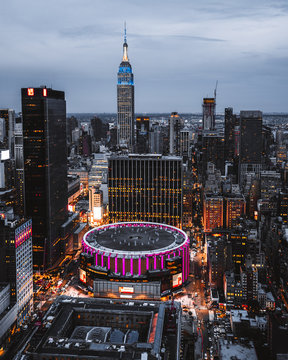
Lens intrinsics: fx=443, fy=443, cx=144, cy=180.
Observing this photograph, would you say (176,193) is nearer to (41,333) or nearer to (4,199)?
→ (4,199)

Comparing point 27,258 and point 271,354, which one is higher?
point 27,258

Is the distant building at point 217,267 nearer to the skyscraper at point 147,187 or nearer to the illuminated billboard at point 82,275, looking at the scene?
the illuminated billboard at point 82,275

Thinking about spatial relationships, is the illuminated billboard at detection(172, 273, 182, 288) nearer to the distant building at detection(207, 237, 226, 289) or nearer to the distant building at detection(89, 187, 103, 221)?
the distant building at detection(207, 237, 226, 289)

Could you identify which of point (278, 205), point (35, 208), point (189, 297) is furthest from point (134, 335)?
point (278, 205)

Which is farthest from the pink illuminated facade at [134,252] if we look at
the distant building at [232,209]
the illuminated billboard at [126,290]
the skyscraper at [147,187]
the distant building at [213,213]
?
the distant building at [232,209]

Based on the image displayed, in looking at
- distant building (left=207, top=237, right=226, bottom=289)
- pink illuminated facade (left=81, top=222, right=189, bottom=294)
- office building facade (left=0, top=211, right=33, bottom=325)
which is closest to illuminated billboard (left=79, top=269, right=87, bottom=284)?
pink illuminated facade (left=81, top=222, right=189, bottom=294)

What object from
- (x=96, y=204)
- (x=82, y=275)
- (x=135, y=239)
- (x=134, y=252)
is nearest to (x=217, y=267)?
(x=134, y=252)
